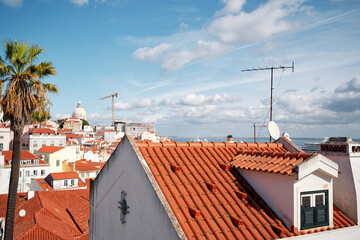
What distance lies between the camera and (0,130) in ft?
260

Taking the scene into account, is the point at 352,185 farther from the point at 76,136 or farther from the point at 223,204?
the point at 76,136

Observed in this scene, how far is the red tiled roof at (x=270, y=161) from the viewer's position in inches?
329

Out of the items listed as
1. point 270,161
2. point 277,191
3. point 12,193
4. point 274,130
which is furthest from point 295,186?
point 12,193

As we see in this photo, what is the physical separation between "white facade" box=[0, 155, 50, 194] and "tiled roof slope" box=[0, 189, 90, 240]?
1696cm

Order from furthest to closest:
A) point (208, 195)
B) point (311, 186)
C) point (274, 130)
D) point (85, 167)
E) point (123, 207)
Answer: point (85, 167) → point (274, 130) → point (123, 207) → point (208, 195) → point (311, 186)

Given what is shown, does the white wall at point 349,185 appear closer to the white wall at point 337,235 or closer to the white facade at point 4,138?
the white wall at point 337,235

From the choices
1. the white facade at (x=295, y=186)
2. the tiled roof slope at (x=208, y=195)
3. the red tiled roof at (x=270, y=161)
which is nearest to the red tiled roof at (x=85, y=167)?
the tiled roof slope at (x=208, y=195)

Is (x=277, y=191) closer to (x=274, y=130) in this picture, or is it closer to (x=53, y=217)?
(x=274, y=130)

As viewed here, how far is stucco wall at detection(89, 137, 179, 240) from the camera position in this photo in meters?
7.55

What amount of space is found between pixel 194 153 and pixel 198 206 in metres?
2.99

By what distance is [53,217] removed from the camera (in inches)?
1350

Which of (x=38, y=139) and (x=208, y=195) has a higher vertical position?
(x=208, y=195)

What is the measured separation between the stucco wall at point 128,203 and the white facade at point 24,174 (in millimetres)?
57506

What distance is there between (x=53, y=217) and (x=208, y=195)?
32641 mm
